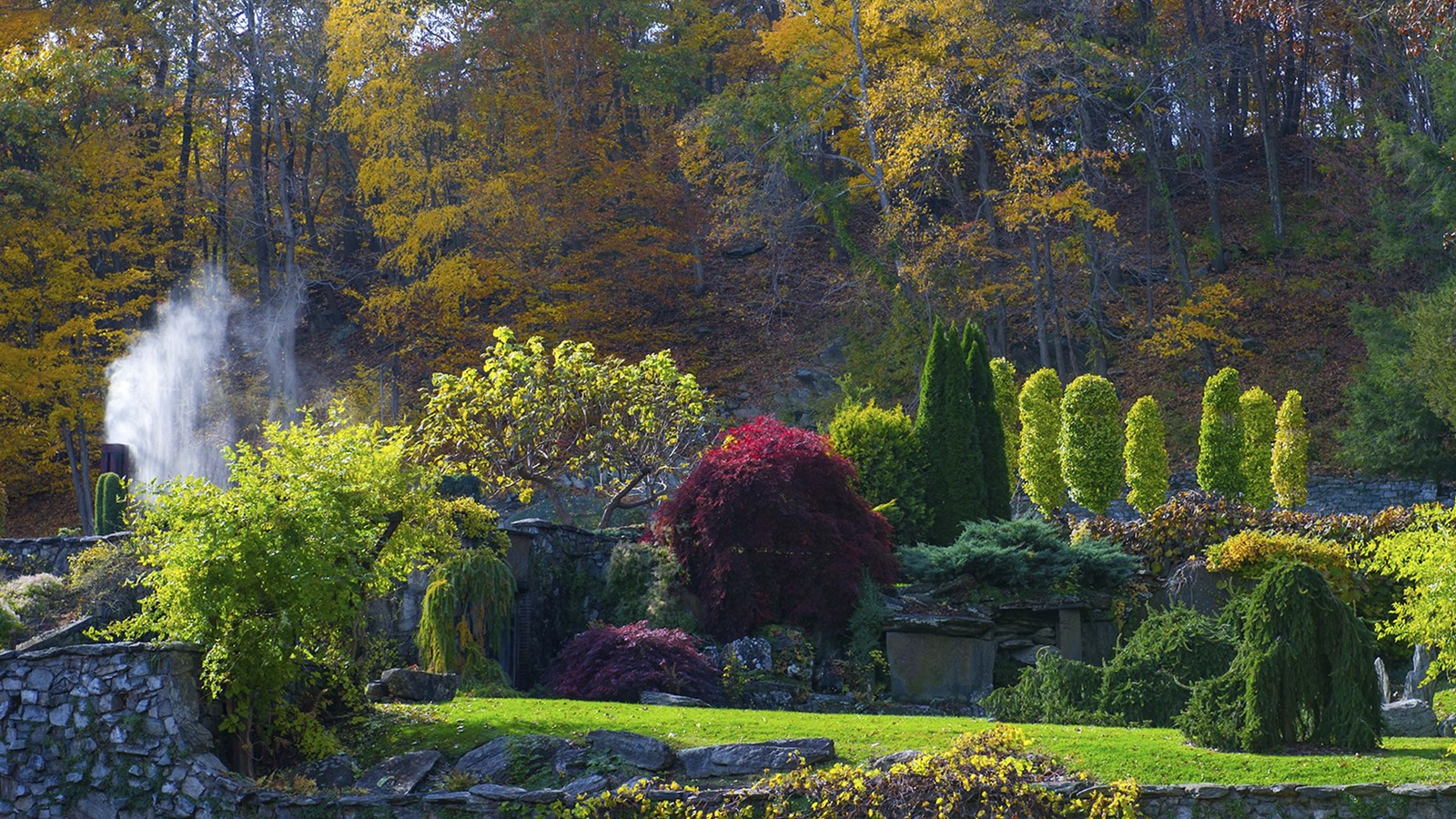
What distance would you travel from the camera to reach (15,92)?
31.1m

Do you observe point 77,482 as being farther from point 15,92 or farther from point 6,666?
point 6,666

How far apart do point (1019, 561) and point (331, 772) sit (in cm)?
928

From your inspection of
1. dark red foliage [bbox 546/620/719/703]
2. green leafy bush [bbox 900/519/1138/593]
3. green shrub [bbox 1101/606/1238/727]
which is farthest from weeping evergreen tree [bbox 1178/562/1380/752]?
green leafy bush [bbox 900/519/1138/593]

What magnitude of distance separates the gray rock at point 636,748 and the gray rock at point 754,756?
0.15 metres

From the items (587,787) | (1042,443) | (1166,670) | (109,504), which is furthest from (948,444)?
(109,504)

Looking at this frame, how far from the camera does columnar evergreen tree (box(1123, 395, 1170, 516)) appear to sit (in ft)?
75.8

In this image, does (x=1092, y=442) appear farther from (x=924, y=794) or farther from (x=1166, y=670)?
(x=924, y=794)

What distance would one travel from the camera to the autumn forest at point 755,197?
29547 mm

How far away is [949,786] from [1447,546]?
150 inches

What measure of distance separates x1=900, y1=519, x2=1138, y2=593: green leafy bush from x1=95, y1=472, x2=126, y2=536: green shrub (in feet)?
41.8

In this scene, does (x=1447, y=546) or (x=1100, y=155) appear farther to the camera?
(x=1100, y=155)

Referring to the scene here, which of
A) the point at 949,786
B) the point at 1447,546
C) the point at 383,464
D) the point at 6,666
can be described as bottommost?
the point at 949,786

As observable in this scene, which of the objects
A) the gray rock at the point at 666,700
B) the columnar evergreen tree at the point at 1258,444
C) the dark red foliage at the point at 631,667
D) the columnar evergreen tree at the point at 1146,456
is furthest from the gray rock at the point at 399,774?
the columnar evergreen tree at the point at 1258,444

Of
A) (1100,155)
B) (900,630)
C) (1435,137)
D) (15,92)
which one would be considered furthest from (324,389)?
(1435,137)
